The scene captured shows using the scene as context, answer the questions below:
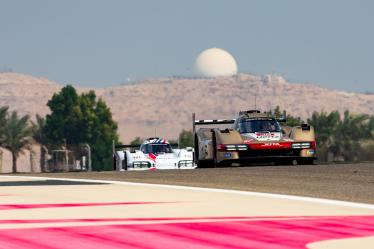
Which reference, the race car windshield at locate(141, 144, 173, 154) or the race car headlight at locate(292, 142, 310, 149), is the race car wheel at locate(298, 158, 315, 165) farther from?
the race car windshield at locate(141, 144, 173, 154)

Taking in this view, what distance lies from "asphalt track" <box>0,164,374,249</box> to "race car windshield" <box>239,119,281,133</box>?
1187 centimetres

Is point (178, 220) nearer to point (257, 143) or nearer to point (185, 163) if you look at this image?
point (257, 143)

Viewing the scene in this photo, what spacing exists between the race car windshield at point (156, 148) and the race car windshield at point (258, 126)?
5.20m

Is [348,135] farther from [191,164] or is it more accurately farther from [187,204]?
[187,204]

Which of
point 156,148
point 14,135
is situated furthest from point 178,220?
point 14,135

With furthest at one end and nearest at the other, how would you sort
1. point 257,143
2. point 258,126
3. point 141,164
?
point 141,164 → point 258,126 → point 257,143

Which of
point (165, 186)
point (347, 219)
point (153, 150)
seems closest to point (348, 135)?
point (153, 150)

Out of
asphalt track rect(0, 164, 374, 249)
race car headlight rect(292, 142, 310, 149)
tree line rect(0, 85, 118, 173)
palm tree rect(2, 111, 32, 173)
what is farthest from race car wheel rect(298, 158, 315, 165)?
tree line rect(0, 85, 118, 173)

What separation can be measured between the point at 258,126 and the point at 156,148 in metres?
5.88

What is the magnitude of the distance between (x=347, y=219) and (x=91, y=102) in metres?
124

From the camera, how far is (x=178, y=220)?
11.4m

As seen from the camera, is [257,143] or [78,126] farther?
[78,126]

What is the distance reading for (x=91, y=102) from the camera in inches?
5305

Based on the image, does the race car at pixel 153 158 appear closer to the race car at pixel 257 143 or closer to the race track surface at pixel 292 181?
the race car at pixel 257 143
